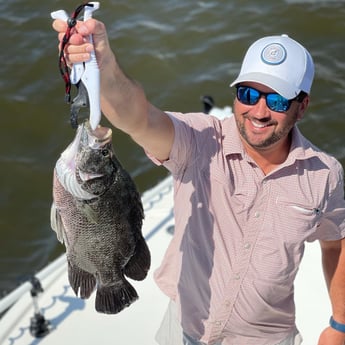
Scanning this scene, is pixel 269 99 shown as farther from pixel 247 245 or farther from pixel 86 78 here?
pixel 86 78

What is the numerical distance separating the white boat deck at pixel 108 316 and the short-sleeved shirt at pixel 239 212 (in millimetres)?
1286

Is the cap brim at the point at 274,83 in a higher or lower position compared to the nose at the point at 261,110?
higher

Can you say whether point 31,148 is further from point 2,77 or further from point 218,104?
point 218,104

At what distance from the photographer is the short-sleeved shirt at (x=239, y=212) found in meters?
2.51

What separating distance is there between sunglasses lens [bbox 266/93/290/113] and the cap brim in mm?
26

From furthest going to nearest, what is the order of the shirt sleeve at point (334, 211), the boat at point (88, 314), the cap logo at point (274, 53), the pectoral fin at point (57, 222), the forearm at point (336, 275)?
the boat at point (88, 314) < the forearm at point (336, 275) < the shirt sleeve at point (334, 211) < the cap logo at point (274, 53) < the pectoral fin at point (57, 222)

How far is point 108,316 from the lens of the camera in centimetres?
394

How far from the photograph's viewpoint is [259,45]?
2504 millimetres

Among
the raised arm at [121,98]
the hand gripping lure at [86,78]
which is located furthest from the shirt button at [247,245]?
the hand gripping lure at [86,78]

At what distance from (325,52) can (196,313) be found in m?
6.46

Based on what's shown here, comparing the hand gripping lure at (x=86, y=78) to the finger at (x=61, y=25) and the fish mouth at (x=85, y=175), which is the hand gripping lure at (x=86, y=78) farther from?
the fish mouth at (x=85, y=175)

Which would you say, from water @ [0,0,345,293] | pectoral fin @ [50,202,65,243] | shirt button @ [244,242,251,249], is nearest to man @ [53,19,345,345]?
shirt button @ [244,242,251,249]

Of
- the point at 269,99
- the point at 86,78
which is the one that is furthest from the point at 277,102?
the point at 86,78

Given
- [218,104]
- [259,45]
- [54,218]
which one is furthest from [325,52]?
[54,218]
